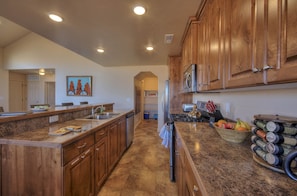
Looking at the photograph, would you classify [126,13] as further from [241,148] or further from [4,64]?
[4,64]

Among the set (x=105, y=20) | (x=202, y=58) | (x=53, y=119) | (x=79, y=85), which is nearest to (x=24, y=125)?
(x=53, y=119)

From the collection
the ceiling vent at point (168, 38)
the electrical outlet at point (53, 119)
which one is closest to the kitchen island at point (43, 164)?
the electrical outlet at point (53, 119)

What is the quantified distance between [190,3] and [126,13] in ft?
2.54

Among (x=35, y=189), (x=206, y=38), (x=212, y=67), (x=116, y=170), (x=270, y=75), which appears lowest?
(x=116, y=170)

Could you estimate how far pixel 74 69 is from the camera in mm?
5816

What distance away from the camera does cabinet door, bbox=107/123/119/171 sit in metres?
2.37

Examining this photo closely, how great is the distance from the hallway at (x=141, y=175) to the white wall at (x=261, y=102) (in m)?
1.36

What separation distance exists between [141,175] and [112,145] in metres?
0.67

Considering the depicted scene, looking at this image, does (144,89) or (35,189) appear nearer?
(35,189)

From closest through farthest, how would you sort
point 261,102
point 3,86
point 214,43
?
point 261,102 → point 214,43 → point 3,86

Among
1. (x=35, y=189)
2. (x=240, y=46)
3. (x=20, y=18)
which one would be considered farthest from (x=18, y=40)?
(x=240, y=46)

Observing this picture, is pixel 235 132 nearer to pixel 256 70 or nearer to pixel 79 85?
pixel 256 70

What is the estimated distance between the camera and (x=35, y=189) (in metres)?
1.32

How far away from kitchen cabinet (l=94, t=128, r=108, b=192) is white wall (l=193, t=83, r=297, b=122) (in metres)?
1.60
